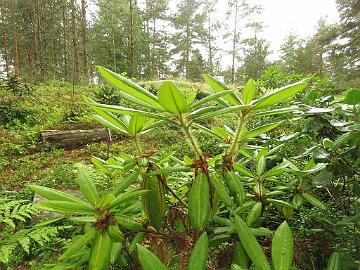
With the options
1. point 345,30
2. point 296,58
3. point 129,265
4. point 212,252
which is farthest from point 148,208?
point 296,58

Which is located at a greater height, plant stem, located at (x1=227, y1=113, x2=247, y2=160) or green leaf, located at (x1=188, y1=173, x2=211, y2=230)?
plant stem, located at (x1=227, y1=113, x2=247, y2=160)

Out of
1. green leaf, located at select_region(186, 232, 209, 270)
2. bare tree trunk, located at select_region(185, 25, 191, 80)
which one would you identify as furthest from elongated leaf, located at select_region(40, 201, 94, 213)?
bare tree trunk, located at select_region(185, 25, 191, 80)

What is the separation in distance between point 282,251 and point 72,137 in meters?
8.33

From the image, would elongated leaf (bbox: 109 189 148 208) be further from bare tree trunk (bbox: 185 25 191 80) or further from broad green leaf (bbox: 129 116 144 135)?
bare tree trunk (bbox: 185 25 191 80)

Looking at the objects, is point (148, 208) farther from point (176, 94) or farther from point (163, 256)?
point (176, 94)

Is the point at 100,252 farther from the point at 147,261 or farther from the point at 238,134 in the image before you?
the point at 238,134

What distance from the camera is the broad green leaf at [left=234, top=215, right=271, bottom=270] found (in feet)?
2.15

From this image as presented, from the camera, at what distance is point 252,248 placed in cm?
69

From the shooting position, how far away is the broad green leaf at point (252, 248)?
0.66 meters

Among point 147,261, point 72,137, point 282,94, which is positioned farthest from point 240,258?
point 72,137

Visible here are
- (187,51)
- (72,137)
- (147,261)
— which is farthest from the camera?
(187,51)

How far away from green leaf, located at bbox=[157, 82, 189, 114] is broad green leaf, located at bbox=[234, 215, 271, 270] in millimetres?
323

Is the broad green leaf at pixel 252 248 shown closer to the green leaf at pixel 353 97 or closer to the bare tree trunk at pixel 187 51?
the green leaf at pixel 353 97

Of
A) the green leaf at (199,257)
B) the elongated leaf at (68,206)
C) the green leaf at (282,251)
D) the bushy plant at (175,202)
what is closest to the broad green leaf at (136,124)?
the bushy plant at (175,202)
